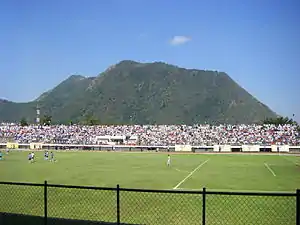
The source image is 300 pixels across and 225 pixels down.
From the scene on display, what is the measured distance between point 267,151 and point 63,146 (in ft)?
123

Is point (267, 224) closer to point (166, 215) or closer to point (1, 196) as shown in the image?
point (166, 215)

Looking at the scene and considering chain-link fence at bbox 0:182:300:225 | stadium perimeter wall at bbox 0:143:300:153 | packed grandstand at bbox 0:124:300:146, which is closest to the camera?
chain-link fence at bbox 0:182:300:225

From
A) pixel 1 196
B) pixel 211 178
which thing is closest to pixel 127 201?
pixel 1 196

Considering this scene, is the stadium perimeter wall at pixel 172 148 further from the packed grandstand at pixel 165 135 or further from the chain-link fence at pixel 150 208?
the chain-link fence at pixel 150 208

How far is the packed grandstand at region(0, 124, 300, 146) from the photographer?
230 ft

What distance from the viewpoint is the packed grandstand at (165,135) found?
7000cm

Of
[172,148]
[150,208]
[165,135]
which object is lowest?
[172,148]

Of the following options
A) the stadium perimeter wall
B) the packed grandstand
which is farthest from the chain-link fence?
the packed grandstand

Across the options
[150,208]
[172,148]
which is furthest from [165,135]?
[150,208]

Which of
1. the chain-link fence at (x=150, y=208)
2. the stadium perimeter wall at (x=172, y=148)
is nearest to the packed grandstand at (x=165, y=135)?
the stadium perimeter wall at (x=172, y=148)

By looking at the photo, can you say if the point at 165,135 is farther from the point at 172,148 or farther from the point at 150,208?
the point at 150,208

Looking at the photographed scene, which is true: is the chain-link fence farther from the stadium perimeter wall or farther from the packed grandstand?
the packed grandstand

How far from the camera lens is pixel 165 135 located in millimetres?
76938

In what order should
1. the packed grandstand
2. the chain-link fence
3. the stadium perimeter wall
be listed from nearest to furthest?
1. the chain-link fence
2. the stadium perimeter wall
3. the packed grandstand
